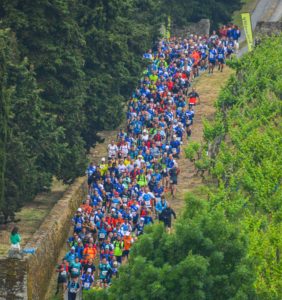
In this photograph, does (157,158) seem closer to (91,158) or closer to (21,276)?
(91,158)

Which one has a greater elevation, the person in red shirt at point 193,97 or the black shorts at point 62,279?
the person in red shirt at point 193,97

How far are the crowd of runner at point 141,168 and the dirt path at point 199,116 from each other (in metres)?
0.57

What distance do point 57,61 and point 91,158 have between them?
9031mm

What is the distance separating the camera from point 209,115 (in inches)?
3233

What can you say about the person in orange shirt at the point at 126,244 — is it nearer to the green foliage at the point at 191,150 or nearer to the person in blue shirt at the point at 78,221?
the person in blue shirt at the point at 78,221

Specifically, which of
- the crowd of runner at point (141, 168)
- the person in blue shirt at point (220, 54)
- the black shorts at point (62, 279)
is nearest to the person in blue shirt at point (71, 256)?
the crowd of runner at point (141, 168)

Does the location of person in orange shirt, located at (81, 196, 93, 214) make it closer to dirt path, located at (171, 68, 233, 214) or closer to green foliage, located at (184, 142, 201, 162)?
dirt path, located at (171, 68, 233, 214)

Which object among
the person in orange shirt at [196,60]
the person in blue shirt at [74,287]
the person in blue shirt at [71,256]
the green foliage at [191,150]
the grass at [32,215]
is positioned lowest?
the person in blue shirt at [74,287]

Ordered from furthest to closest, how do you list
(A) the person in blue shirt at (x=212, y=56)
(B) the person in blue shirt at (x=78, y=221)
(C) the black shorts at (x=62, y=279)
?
1. (A) the person in blue shirt at (x=212, y=56)
2. (B) the person in blue shirt at (x=78, y=221)
3. (C) the black shorts at (x=62, y=279)

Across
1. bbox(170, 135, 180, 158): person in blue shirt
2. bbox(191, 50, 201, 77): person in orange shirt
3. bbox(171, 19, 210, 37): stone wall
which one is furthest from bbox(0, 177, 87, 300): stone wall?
bbox(171, 19, 210, 37): stone wall

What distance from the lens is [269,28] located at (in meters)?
94.4

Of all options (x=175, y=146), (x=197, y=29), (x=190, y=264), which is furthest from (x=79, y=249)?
(x=197, y=29)

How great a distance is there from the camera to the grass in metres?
58.8

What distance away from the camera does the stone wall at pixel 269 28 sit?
93812 millimetres
